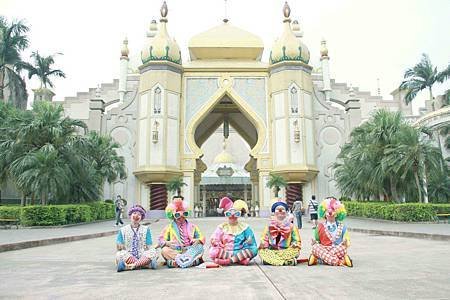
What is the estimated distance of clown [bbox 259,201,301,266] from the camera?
670 centimetres

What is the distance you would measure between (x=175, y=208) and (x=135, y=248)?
2.88 ft

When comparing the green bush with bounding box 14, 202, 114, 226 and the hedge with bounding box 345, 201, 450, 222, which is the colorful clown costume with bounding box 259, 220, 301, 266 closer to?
the green bush with bounding box 14, 202, 114, 226

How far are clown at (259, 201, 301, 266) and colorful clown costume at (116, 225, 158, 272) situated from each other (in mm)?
1839

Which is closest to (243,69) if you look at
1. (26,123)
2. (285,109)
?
(285,109)

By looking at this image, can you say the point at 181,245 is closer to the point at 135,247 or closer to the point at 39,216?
the point at 135,247

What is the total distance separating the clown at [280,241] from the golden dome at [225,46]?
30971 mm

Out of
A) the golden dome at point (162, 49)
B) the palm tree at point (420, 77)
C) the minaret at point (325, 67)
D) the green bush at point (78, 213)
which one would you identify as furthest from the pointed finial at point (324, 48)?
the green bush at point (78, 213)

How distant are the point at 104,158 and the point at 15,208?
817 cm

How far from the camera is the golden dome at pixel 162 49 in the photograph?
32.7m

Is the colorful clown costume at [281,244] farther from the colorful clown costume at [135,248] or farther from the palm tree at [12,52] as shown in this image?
the palm tree at [12,52]

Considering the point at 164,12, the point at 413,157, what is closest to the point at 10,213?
the point at 413,157

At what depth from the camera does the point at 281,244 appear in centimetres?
680

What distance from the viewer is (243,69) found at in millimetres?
34438

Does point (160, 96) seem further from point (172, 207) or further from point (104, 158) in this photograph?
point (172, 207)
